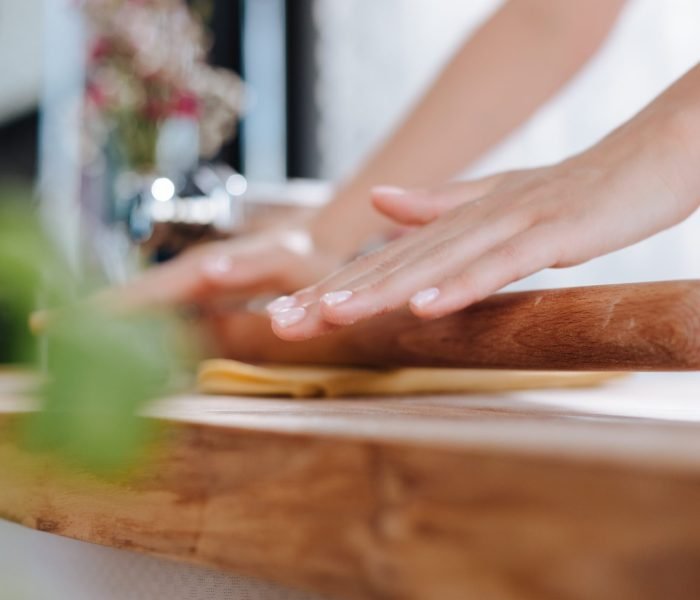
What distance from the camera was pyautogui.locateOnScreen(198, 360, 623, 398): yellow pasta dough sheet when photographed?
0.56 meters

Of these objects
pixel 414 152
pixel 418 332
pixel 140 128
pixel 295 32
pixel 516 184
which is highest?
pixel 295 32

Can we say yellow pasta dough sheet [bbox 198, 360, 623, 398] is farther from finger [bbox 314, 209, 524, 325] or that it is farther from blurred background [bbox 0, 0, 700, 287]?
blurred background [bbox 0, 0, 700, 287]

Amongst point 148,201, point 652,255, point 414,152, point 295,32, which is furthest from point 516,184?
point 295,32

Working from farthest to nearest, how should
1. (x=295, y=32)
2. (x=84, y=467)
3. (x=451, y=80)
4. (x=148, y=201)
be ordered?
(x=295, y=32), (x=148, y=201), (x=451, y=80), (x=84, y=467)

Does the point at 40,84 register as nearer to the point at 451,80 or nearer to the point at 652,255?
the point at 451,80

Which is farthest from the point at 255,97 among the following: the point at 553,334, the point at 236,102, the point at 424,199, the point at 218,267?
the point at 553,334

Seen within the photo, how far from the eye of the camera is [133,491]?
0.33 meters

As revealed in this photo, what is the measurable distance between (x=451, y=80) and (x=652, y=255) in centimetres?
94

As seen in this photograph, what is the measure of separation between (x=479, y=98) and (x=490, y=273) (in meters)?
0.74

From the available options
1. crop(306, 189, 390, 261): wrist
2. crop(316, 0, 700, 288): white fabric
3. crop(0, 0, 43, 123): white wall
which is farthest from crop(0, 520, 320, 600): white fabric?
crop(0, 0, 43, 123): white wall

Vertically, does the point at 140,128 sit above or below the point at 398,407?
above

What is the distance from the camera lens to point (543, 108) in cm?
128

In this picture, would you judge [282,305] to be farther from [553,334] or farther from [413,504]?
[413,504]

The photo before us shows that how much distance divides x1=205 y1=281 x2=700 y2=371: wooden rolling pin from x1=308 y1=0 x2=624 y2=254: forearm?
0.56 m
